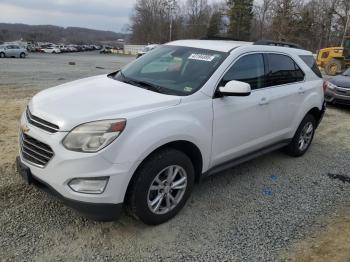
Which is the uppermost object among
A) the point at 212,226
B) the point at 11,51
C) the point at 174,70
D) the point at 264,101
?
the point at 174,70

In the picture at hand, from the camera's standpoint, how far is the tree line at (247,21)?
183 feet

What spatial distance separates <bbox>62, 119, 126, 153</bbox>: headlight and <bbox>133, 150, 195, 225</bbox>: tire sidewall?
43 centimetres

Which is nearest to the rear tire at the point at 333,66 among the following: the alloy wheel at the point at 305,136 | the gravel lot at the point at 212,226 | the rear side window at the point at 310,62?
the rear side window at the point at 310,62

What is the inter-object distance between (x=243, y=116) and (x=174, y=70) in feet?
3.09

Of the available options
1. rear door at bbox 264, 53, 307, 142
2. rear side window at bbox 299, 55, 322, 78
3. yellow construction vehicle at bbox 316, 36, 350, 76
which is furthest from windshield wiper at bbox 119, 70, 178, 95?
yellow construction vehicle at bbox 316, 36, 350, 76

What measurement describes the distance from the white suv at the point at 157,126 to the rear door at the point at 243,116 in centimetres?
1

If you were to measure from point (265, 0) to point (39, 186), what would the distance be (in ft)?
260

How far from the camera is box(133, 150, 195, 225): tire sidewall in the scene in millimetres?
3230

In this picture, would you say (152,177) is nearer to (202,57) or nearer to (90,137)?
(90,137)

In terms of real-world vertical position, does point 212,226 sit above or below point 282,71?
below

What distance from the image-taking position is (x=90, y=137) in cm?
302

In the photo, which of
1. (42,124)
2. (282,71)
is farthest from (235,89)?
(42,124)

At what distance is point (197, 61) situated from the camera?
13.8ft

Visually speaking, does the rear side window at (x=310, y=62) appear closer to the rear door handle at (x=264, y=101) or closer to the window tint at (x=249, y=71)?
the window tint at (x=249, y=71)
